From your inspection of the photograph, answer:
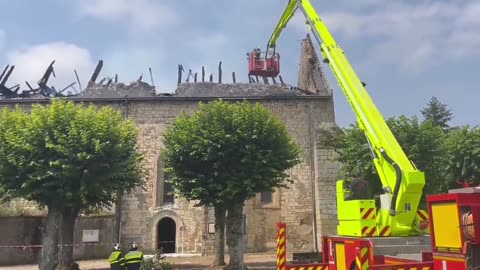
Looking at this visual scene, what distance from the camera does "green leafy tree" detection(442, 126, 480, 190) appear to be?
1983 cm

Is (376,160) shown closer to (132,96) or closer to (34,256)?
(34,256)

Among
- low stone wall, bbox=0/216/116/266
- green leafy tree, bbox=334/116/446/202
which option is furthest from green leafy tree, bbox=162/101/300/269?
low stone wall, bbox=0/216/116/266

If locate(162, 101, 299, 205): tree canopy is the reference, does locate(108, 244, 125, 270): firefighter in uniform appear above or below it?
below

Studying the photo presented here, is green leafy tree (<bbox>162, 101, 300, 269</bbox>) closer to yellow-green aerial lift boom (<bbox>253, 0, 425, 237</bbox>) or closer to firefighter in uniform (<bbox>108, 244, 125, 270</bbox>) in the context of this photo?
firefighter in uniform (<bbox>108, 244, 125, 270</bbox>)

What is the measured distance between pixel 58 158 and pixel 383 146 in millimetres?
10559

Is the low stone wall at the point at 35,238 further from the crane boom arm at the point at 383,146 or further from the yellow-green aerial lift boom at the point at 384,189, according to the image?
the yellow-green aerial lift boom at the point at 384,189

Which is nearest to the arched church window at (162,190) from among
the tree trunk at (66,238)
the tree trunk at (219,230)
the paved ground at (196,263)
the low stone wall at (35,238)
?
the low stone wall at (35,238)

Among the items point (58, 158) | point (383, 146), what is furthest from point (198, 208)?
point (383, 146)

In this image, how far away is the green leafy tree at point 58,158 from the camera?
1470 cm

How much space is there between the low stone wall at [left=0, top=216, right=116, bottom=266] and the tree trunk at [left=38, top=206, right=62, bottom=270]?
A: 4490 millimetres

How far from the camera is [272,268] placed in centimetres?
1742

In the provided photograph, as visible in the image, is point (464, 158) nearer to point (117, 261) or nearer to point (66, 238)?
point (117, 261)

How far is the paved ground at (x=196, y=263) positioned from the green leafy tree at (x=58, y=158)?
13.9 feet

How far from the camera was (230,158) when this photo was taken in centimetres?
1593
